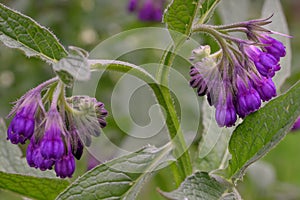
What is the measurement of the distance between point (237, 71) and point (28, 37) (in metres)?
0.55

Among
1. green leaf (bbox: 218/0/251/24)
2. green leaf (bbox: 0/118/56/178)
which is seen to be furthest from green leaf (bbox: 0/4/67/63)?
green leaf (bbox: 218/0/251/24)

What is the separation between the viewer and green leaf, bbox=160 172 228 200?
4.98ft

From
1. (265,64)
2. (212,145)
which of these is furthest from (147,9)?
(265,64)

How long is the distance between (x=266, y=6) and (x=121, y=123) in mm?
1046

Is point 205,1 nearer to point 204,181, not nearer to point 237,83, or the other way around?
point 237,83

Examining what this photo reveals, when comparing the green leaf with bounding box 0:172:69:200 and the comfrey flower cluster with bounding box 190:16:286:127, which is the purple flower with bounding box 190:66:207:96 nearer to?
the comfrey flower cluster with bounding box 190:16:286:127

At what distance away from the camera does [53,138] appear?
1.53 metres

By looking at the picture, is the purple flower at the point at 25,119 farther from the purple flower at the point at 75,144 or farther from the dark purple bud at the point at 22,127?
the purple flower at the point at 75,144

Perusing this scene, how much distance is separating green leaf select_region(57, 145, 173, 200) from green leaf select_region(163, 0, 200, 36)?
1.19 feet

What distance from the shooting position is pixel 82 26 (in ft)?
13.4

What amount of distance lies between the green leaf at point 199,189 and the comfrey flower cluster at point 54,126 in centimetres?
26

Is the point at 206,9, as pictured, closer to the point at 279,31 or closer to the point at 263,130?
the point at 263,130

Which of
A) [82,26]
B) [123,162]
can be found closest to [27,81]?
[82,26]

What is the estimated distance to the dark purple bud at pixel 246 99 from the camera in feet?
5.17
